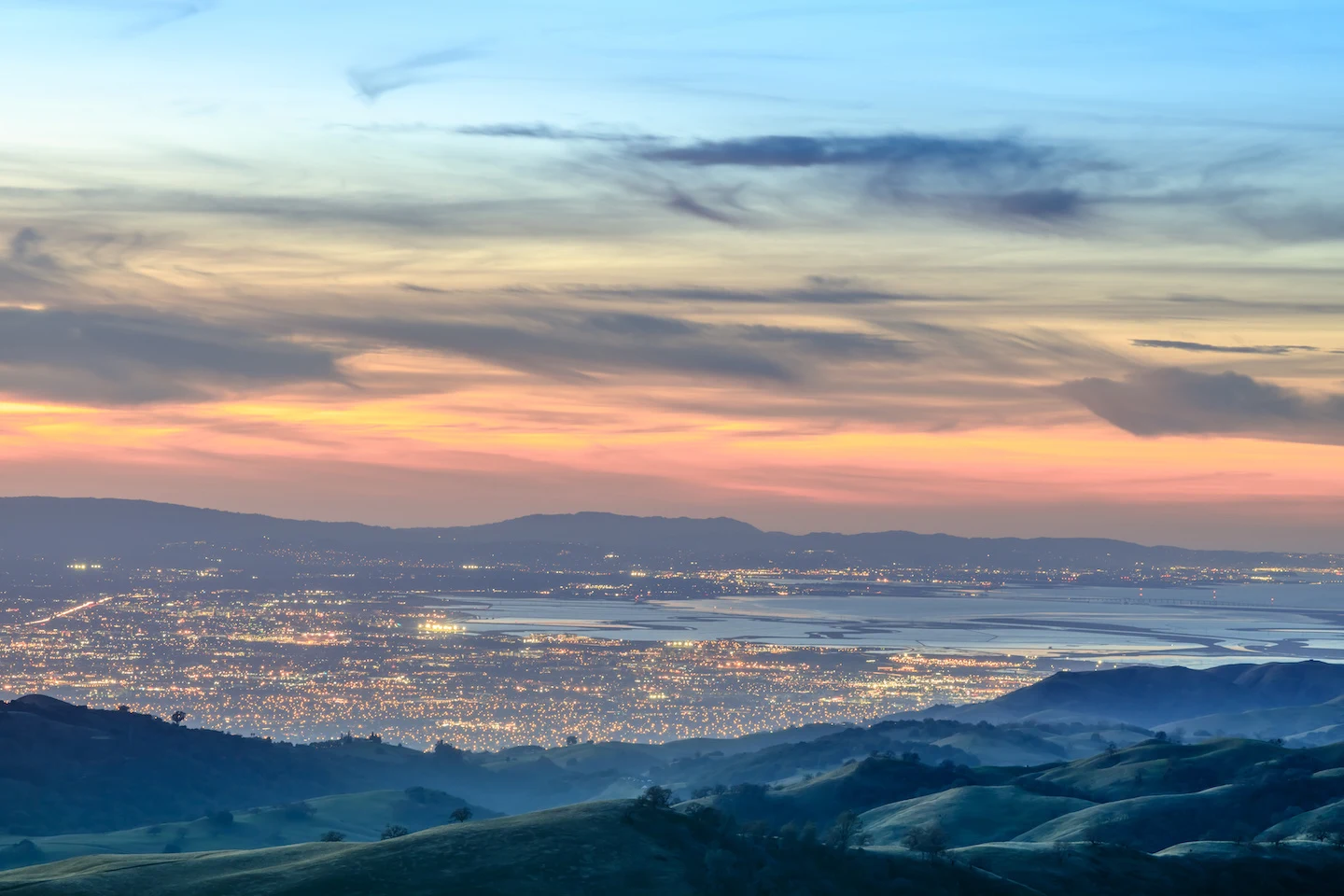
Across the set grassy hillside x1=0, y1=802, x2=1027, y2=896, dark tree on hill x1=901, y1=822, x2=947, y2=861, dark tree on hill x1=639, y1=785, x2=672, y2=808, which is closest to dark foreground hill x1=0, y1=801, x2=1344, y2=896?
grassy hillside x1=0, y1=802, x2=1027, y2=896

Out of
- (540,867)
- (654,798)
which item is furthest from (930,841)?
(540,867)

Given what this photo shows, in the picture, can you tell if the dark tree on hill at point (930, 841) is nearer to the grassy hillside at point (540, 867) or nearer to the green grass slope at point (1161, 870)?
the green grass slope at point (1161, 870)

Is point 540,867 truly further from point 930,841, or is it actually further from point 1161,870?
point 1161,870

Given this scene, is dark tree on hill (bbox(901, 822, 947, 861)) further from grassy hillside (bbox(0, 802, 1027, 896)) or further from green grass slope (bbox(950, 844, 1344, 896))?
grassy hillside (bbox(0, 802, 1027, 896))

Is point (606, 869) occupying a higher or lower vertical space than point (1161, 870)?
higher

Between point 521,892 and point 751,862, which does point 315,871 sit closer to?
point 521,892

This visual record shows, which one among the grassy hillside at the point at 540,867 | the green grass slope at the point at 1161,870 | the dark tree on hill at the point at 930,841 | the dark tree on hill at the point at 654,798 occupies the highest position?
→ the dark tree on hill at the point at 654,798

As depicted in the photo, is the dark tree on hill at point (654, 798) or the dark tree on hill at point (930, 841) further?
the dark tree on hill at point (930, 841)

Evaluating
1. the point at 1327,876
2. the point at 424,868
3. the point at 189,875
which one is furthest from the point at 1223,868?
the point at 189,875

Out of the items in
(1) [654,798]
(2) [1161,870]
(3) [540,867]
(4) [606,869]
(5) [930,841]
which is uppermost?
(1) [654,798]


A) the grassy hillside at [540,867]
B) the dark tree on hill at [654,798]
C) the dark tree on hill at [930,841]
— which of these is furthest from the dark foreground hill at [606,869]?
the dark tree on hill at [930,841]
